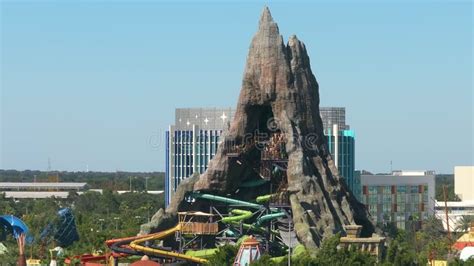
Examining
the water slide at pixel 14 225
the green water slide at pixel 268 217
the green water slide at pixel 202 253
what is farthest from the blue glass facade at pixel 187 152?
the green water slide at pixel 268 217

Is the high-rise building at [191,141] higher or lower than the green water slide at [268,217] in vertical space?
higher

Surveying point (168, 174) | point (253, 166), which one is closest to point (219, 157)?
point (253, 166)

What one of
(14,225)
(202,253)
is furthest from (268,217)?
(14,225)

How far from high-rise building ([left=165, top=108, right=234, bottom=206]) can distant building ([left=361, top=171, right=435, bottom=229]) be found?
1556cm

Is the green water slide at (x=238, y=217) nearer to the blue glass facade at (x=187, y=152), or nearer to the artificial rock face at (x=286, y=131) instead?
the artificial rock face at (x=286, y=131)

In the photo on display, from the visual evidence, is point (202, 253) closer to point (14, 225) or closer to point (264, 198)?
point (264, 198)

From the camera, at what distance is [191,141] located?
143 m

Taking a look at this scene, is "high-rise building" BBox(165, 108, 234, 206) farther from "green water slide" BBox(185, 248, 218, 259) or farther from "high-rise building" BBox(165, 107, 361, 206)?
"green water slide" BBox(185, 248, 218, 259)

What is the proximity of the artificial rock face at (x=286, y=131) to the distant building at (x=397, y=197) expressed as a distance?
171 feet

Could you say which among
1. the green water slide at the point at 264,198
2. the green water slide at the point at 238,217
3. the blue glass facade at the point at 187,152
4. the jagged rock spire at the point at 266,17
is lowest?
the green water slide at the point at 238,217

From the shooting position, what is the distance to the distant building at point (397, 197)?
472ft

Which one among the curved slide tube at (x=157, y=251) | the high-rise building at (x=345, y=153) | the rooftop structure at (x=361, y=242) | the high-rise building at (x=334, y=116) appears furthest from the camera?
the high-rise building at (x=334, y=116)

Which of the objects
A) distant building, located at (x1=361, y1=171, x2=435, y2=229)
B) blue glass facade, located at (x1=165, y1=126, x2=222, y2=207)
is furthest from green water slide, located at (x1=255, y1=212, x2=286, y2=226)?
distant building, located at (x1=361, y1=171, x2=435, y2=229)

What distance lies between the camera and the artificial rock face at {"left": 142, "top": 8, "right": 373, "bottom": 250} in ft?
284
